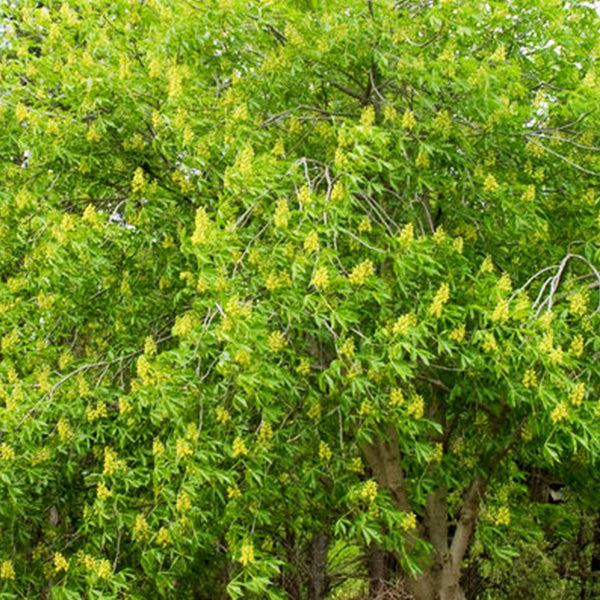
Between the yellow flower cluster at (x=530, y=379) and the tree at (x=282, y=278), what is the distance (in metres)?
0.01

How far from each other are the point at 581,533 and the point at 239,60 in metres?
7.15

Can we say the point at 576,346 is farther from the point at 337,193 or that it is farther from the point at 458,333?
the point at 337,193

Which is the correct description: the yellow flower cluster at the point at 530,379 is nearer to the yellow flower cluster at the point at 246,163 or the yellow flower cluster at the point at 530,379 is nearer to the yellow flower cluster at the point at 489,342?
the yellow flower cluster at the point at 489,342

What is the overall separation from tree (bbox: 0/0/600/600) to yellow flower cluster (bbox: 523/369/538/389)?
11mm

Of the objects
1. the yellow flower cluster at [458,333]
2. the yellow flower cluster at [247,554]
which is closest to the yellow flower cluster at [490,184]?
the yellow flower cluster at [458,333]

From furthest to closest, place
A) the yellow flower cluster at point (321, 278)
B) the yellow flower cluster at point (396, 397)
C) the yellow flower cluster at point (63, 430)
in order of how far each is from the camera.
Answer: the yellow flower cluster at point (63, 430), the yellow flower cluster at point (396, 397), the yellow flower cluster at point (321, 278)

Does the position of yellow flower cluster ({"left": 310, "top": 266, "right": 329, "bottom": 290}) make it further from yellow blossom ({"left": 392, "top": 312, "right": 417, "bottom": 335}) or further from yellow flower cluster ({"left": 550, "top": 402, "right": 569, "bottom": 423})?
yellow flower cluster ({"left": 550, "top": 402, "right": 569, "bottom": 423})

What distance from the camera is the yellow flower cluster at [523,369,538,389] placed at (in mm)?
4383

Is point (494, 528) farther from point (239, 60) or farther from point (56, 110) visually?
point (56, 110)

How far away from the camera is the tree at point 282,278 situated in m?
4.52

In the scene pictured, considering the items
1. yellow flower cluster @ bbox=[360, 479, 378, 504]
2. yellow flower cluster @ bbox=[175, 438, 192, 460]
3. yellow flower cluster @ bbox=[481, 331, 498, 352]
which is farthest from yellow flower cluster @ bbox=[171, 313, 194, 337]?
yellow flower cluster @ bbox=[481, 331, 498, 352]

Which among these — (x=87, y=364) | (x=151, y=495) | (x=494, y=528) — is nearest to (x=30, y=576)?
(x=151, y=495)

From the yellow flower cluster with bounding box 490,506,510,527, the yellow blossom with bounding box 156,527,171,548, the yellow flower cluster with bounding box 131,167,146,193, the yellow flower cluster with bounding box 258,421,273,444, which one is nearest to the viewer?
the yellow blossom with bounding box 156,527,171,548

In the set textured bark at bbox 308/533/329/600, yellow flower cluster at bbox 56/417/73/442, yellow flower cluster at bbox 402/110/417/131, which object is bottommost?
textured bark at bbox 308/533/329/600
